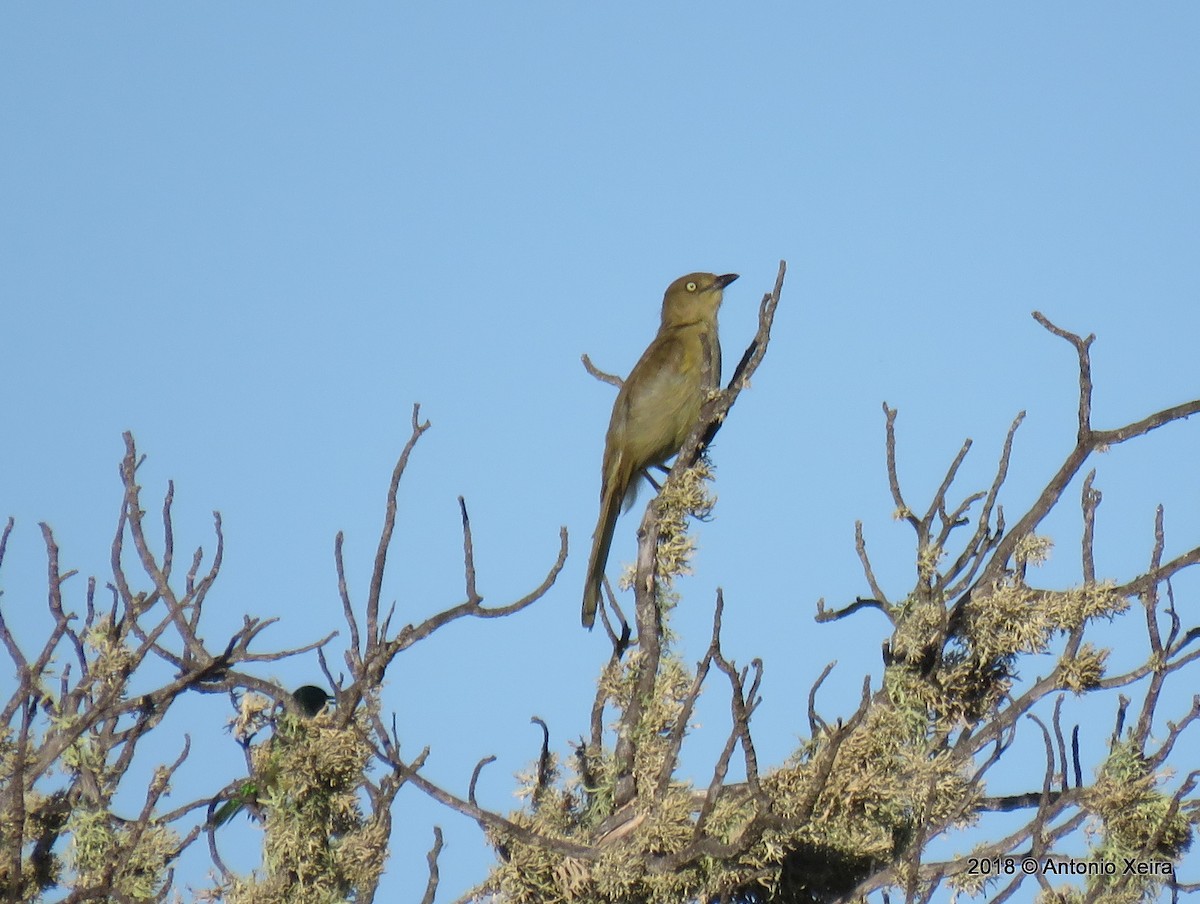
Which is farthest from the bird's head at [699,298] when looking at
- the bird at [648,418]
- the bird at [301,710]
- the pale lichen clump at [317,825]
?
the pale lichen clump at [317,825]

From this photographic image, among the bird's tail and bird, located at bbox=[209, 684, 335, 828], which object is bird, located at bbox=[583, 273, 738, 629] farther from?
bird, located at bbox=[209, 684, 335, 828]

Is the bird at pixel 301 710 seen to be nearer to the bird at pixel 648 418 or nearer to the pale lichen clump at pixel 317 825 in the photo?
the pale lichen clump at pixel 317 825

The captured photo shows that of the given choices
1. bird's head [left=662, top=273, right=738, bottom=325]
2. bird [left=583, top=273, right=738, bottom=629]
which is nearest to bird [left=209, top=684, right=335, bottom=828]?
bird [left=583, top=273, right=738, bottom=629]

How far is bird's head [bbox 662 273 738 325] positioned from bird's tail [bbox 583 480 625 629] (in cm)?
160

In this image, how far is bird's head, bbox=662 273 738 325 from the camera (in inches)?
370

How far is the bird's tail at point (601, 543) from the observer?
22.3 feet

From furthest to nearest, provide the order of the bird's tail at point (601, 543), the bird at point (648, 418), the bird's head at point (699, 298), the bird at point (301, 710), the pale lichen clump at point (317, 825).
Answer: the bird's head at point (699, 298)
the bird at point (648, 418)
the bird's tail at point (601, 543)
the bird at point (301, 710)
the pale lichen clump at point (317, 825)

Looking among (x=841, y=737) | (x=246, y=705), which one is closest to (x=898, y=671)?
(x=841, y=737)

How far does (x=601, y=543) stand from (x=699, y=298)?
91.8 inches

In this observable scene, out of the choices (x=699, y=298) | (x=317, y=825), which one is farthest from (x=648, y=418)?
(x=317, y=825)

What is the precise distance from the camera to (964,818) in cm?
437

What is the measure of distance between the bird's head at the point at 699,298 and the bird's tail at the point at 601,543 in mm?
1604

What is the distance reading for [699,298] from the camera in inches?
372

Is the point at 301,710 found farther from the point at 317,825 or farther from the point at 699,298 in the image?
the point at 699,298
